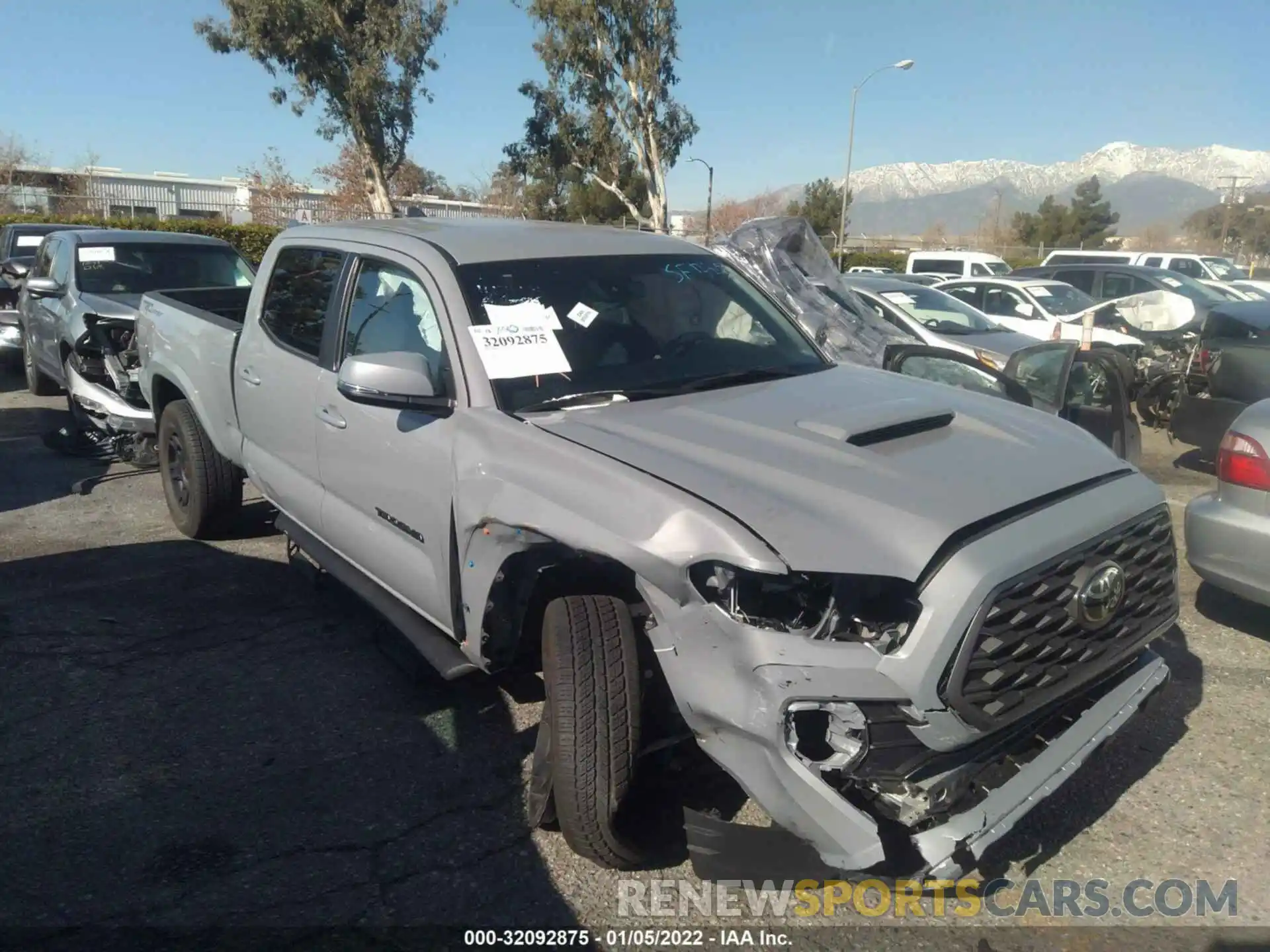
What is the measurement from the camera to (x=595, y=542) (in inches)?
108

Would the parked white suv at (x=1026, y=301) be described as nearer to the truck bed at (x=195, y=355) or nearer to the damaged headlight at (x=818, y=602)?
the truck bed at (x=195, y=355)

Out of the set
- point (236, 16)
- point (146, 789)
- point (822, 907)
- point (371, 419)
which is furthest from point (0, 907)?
point (236, 16)

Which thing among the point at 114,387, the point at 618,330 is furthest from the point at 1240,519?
the point at 114,387

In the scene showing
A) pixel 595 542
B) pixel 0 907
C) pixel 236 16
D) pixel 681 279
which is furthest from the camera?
pixel 236 16

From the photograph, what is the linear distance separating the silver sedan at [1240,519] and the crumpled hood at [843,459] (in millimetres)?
1389

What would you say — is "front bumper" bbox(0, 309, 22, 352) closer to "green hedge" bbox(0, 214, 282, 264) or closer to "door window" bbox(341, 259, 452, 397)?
"door window" bbox(341, 259, 452, 397)

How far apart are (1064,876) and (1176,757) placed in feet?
3.25

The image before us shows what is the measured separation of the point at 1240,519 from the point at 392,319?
3703 millimetres

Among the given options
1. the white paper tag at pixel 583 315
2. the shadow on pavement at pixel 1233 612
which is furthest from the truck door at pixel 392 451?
→ the shadow on pavement at pixel 1233 612

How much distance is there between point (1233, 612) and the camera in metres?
5.23

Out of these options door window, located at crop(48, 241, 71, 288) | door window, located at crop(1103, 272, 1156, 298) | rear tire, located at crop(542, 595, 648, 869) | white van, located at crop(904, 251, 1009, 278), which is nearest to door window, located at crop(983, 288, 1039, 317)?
door window, located at crop(1103, 272, 1156, 298)

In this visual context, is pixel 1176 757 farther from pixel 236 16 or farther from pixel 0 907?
pixel 236 16

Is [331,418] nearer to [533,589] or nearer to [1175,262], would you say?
[533,589]

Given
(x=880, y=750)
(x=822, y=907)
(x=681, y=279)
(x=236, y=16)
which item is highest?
(x=236, y=16)
